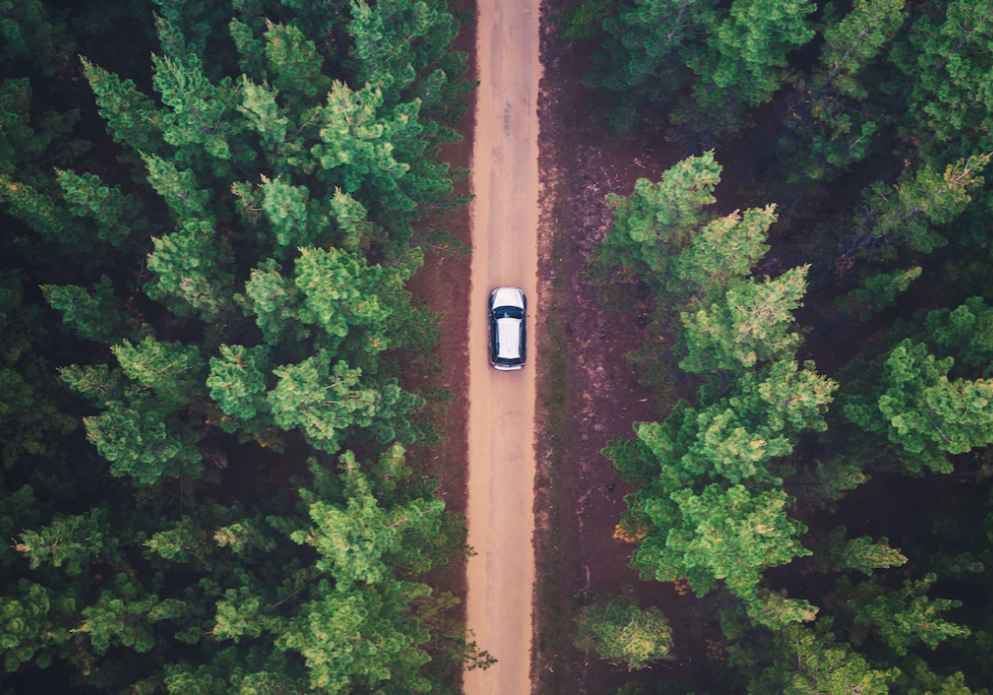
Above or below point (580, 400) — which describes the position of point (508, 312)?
above

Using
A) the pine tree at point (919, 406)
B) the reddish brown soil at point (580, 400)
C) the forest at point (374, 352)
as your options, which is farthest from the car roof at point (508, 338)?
the pine tree at point (919, 406)

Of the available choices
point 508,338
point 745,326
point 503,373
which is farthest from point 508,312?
point 745,326

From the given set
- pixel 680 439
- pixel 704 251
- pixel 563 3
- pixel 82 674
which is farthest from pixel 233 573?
pixel 563 3

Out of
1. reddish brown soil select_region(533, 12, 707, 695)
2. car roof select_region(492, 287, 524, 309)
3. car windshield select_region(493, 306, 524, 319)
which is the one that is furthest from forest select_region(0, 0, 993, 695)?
car roof select_region(492, 287, 524, 309)

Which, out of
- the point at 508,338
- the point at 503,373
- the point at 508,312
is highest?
the point at 508,312

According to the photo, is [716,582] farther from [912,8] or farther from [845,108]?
[912,8]

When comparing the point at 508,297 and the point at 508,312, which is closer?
the point at 508,312

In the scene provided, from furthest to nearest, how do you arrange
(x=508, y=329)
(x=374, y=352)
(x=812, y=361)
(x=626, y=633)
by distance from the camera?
(x=508, y=329) < (x=812, y=361) < (x=626, y=633) < (x=374, y=352)

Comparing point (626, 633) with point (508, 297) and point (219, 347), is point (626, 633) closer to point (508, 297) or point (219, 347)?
point (508, 297)
